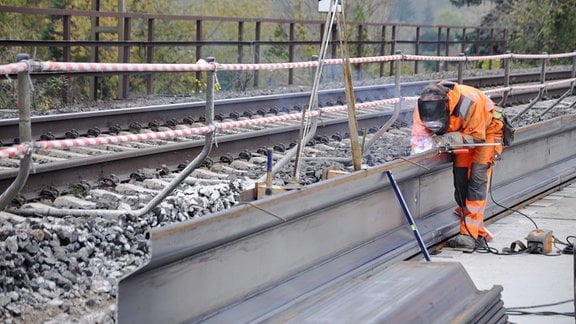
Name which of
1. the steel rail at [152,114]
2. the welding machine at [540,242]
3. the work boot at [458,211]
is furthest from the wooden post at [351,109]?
the steel rail at [152,114]

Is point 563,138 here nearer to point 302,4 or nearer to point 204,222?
point 204,222

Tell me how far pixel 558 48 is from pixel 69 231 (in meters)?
31.9

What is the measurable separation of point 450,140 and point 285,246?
277cm

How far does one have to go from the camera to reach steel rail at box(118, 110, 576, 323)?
526cm

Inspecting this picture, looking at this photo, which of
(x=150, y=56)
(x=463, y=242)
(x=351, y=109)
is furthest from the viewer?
(x=150, y=56)

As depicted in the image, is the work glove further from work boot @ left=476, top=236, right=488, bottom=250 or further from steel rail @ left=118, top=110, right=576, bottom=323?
work boot @ left=476, top=236, right=488, bottom=250

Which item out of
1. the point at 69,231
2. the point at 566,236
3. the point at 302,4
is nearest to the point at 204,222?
the point at 69,231

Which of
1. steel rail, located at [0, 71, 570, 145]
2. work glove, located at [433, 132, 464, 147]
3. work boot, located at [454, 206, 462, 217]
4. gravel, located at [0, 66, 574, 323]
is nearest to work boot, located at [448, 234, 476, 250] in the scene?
work boot, located at [454, 206, 462, 217]

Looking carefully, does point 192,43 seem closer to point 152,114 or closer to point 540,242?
point 152,114

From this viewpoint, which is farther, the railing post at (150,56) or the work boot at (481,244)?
the railing post at (150,56)

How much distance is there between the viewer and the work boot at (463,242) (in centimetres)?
855

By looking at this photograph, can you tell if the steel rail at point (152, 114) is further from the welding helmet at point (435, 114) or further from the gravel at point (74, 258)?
the welding helmet at point (435, 114)

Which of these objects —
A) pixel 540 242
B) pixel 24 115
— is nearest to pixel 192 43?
pixel 540 242

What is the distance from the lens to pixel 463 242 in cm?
859
